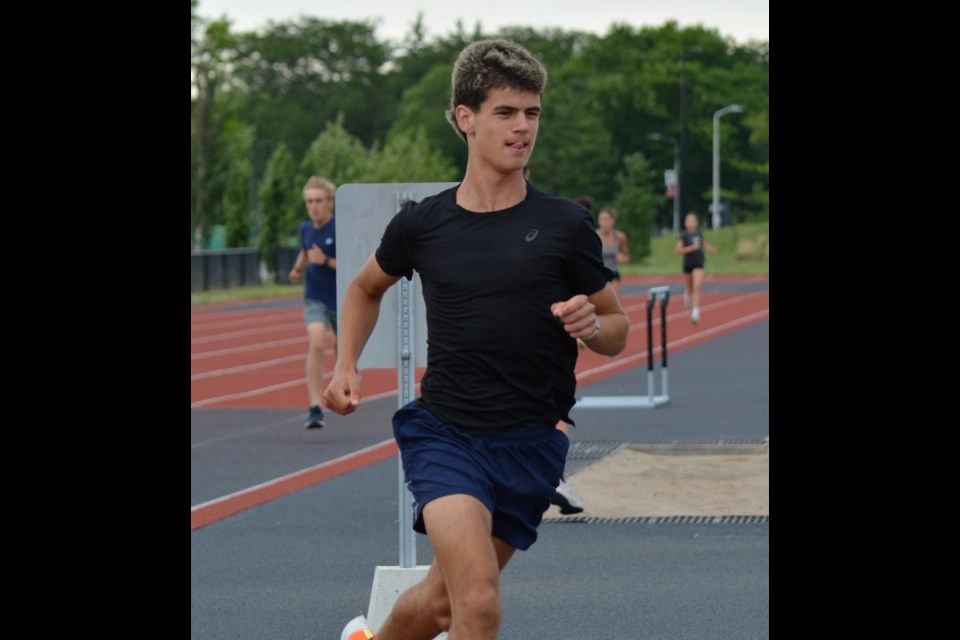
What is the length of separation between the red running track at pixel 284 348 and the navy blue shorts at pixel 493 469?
24.4ft

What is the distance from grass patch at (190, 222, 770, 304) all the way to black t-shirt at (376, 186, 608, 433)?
39844 millimetres

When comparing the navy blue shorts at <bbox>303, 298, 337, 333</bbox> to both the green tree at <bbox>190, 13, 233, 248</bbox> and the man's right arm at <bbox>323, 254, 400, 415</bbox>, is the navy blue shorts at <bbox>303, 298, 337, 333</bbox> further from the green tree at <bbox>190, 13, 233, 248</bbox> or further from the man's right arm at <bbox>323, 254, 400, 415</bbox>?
the green tree at <bbox>190, 13, 233, 248</bbox>

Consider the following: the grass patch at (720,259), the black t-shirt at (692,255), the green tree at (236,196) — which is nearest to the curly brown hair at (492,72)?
the black t-shirt at (692,255)

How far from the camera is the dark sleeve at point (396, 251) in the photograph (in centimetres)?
520

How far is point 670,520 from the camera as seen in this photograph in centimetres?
940

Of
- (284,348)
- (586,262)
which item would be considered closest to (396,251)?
(586,262)

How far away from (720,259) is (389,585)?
203 feet
